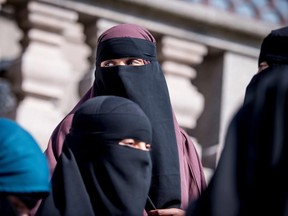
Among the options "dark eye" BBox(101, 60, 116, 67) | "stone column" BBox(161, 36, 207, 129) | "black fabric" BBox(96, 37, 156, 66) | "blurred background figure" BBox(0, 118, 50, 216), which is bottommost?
"stone column" BBox(161, 36, 207, 129)

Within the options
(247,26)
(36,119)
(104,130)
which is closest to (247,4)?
(247,26)

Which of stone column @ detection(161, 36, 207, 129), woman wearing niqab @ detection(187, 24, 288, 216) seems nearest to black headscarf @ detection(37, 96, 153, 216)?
woman wearing niqab @ detection(187, 24, 288, 216)

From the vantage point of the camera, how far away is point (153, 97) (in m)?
5.89

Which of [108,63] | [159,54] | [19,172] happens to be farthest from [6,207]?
[159,54]

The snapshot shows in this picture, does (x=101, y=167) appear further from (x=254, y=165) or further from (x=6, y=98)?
(x=6, y=98)

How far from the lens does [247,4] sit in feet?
27.5

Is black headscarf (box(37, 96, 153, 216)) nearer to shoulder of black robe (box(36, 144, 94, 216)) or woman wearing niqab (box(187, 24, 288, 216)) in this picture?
shoulder of black robe (box(36, 144, 94, 216))

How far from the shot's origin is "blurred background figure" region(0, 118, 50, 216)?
4.51 meters

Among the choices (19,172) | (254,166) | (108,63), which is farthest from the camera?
(108,63)

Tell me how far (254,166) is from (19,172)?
0.73 m

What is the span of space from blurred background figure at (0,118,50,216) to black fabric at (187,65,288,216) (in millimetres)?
507

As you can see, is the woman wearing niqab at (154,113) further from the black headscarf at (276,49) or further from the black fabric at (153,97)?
the black headscarf at (276,49)

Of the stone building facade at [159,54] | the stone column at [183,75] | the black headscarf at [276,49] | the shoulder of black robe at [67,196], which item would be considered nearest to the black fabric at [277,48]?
the black headscarf at [276,49]

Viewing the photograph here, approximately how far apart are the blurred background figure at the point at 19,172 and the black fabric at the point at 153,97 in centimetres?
106
